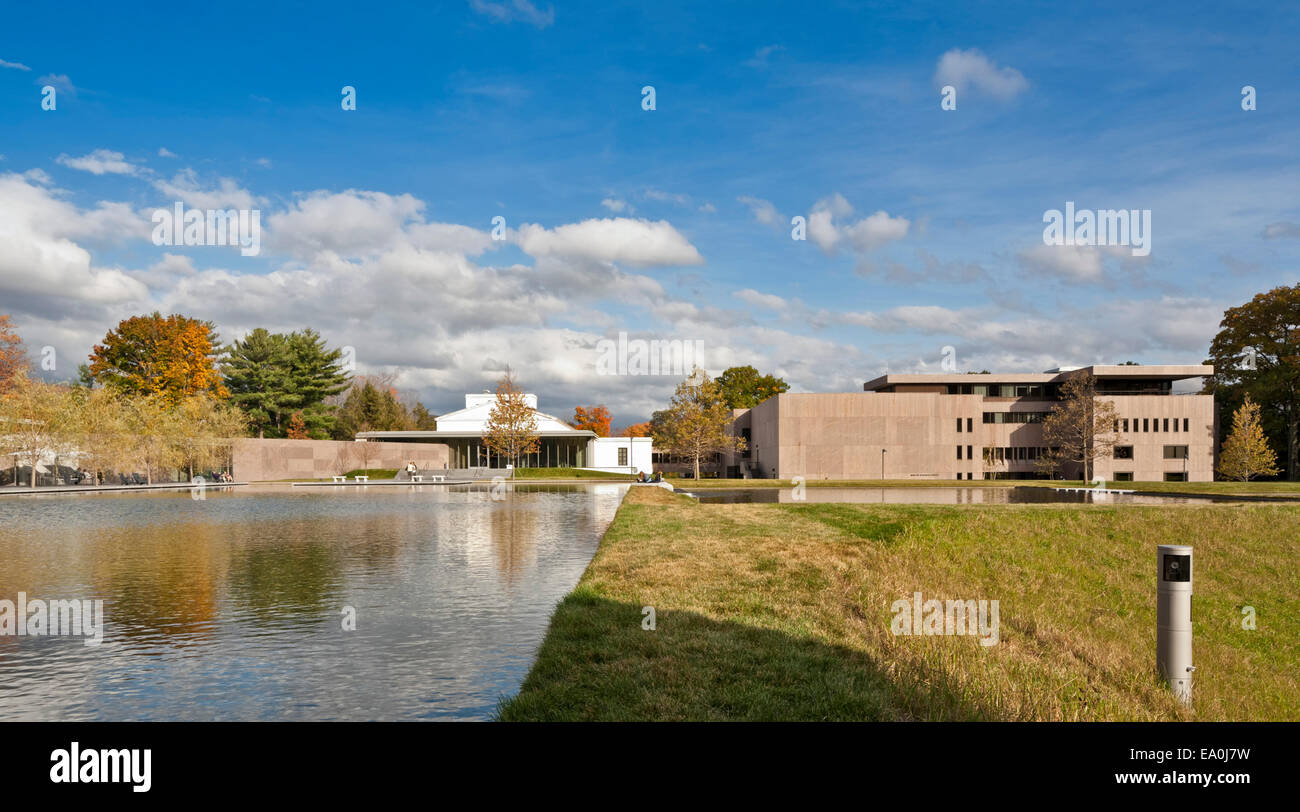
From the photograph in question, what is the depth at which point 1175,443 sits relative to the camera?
65.4 m

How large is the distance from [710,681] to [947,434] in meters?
64.1

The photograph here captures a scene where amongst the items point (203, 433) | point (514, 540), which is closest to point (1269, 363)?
point (514, 540)

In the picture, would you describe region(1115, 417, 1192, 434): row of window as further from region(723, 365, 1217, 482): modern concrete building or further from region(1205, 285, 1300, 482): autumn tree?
region(1205, 285, 1300, 482): autumn tree

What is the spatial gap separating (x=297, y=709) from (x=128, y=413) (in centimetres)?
5428

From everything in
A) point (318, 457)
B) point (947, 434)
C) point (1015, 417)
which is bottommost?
point (318, 457)

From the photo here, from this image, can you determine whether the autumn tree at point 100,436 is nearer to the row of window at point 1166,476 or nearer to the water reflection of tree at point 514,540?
the water reflection of tree at point 514,540

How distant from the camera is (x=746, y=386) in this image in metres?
101

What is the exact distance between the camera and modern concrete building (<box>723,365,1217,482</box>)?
6372 cm

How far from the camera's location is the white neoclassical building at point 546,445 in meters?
69.4

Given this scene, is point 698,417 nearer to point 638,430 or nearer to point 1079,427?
point 1079,427

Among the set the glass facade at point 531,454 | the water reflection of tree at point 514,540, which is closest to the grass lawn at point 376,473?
the glass facade at point 531,454
